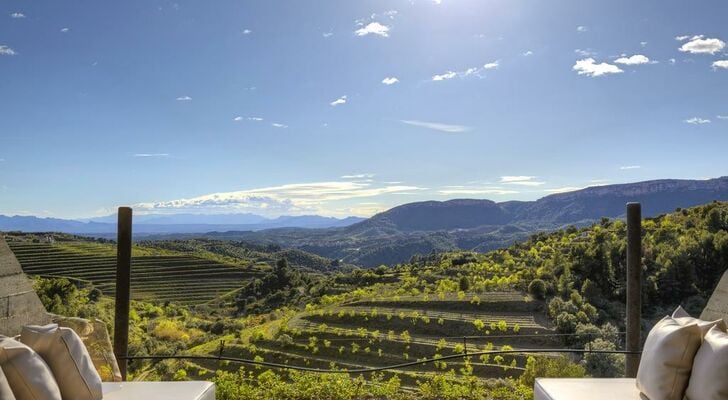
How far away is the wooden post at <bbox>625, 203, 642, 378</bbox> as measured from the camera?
350 cm

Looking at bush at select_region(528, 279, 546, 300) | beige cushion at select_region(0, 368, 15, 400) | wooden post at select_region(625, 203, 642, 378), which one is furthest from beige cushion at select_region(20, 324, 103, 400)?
bush at select_region(528, 279, 546, 300)

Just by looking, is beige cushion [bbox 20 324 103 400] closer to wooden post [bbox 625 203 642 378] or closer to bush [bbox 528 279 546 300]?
wooden post [bbox 625 203 642 378]

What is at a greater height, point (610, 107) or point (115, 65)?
point (115, 65)

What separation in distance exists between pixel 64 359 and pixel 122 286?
1.47 meters

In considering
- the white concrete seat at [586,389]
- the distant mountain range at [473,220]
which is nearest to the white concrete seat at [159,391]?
the white concrete seat at [586,389]

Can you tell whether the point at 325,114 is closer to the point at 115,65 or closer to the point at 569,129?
the point at 115,65

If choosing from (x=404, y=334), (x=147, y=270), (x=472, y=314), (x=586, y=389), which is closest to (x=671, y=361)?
(x=586, y=389)

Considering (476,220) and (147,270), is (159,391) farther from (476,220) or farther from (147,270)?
(476,220)

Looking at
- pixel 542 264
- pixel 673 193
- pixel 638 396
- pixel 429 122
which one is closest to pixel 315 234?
pixel 673 193

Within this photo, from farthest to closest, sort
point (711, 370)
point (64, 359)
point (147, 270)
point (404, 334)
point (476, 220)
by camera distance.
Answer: point (476, 220) < point (147, 270) < point (404, 334) < point (64, 359) < point (711, 370)

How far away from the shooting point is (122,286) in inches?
138

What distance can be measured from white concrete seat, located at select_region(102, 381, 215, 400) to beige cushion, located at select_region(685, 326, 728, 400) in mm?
2292

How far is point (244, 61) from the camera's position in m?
8.11

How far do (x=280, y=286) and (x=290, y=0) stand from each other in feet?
110
